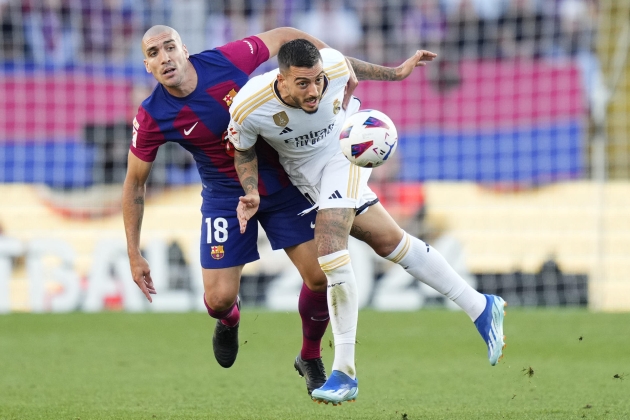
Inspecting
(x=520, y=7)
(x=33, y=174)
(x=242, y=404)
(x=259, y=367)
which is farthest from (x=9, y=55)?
(x=242, y=404)

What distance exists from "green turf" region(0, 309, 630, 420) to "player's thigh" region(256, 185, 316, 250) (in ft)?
3.31

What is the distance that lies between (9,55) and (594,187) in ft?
26.4

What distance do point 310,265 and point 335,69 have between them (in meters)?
1.25

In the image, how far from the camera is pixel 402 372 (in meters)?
7.59

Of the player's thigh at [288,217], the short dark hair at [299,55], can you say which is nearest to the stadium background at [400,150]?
the player's thigh at [288,217]

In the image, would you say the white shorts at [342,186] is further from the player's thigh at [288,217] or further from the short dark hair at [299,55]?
the short dark hair at [299,55]

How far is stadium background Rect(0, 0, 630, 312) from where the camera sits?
11797mm

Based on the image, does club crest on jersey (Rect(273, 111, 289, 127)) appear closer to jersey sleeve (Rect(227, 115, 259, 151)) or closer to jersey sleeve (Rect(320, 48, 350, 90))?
jersey sleeve (Rect(227, 115, 259, 151))

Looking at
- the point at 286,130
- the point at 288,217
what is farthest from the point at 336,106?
the point at 288,217

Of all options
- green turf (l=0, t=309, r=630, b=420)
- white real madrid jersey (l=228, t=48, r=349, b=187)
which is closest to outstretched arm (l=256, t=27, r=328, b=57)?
white real madrid jersey (l=228, t=48, r=349, b=187)

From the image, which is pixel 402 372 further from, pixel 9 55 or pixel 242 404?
pixel 9 55

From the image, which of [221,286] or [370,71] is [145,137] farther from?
[370,71]

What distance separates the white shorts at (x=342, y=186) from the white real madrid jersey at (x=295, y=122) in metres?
0.09

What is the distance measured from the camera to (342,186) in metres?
5.81
